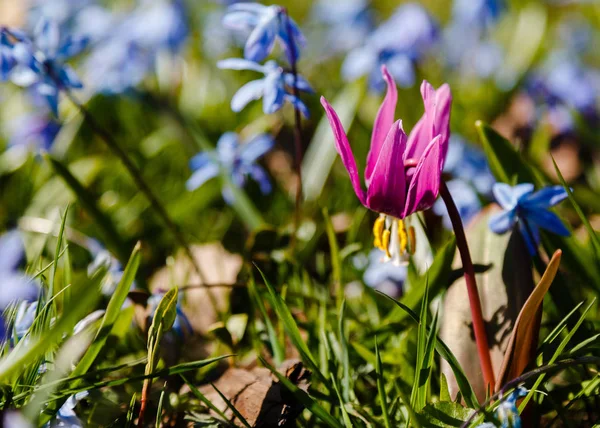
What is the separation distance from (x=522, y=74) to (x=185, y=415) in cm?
285

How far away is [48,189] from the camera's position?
2.74 meters

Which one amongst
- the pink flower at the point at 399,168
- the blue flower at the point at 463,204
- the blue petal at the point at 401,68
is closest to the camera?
the pink flower at the point at 399,168

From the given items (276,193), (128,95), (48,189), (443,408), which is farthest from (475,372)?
(128,95)

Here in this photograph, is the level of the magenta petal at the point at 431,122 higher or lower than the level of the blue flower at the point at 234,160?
higher

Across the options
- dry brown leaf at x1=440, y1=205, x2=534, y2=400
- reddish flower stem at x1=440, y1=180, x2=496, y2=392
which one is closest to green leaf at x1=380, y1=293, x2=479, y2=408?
reddish flower stem at x1=440, y1=180, x2=496, y2=392

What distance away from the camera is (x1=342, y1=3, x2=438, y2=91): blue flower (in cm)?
280

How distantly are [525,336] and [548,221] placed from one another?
1.14 ft

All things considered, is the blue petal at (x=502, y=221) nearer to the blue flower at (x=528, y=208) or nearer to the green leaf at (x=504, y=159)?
the blue flower at (x=528, y=208)

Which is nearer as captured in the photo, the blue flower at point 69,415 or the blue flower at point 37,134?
the blue flower at point 69,415

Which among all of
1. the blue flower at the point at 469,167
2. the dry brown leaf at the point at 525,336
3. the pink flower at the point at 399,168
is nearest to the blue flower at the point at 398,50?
the blue flower at the point at 469,167

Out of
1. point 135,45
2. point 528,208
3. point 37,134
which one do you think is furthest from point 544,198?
point 135,45

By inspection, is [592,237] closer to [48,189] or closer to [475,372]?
A: [475,372]

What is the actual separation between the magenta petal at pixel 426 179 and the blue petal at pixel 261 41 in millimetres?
677

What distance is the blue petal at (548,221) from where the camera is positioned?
5.00ft
